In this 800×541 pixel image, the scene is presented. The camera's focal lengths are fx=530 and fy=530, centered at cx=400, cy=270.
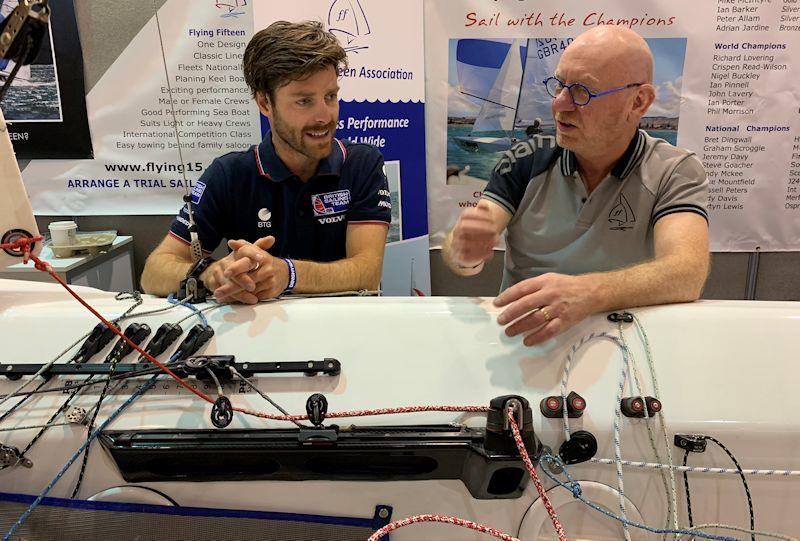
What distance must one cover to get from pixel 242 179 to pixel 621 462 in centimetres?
111

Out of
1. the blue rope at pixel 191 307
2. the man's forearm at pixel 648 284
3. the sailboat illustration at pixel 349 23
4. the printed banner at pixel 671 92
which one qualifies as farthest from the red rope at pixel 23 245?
the printed banner at pixel 671 92

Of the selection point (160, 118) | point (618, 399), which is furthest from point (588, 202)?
point (160, 118)

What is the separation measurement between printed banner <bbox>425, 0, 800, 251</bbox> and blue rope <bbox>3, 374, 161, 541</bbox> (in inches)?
60.7

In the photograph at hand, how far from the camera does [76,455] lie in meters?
0.70

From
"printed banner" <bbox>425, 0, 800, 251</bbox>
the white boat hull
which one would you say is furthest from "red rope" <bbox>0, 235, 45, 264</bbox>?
"printed banner" <bbox>425, 0, 800, 251</bbox>

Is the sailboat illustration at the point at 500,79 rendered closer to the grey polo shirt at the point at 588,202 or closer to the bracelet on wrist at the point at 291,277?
the grey polo shirt at the point at 588,202

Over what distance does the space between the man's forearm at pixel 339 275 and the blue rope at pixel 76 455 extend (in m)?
0.38

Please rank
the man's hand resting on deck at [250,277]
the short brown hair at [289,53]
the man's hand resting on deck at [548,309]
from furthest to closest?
the short brown hair at [289,53], the man's hand resting on deck at [250,277], the man's hand resting on deck at [548,309]

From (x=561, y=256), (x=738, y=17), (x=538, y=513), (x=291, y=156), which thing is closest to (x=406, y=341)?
(x=538, y=513)

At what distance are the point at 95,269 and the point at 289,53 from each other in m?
1.17

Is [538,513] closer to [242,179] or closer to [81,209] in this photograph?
[242,179]

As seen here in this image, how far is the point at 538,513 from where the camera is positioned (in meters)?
0.69

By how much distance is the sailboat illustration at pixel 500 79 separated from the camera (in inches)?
78.1

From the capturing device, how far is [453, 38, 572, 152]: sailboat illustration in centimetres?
198
